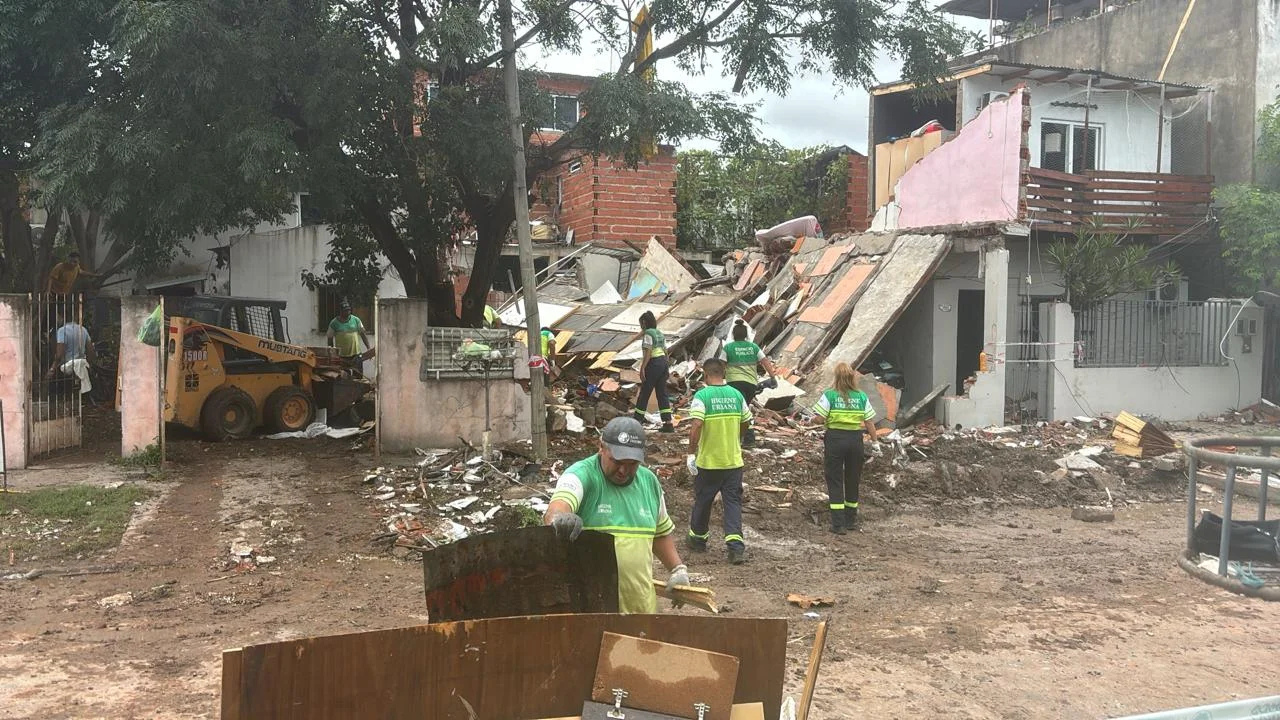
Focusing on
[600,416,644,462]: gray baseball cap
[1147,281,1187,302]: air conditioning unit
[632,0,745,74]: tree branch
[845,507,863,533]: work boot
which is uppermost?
[632,0,745,74]: tree branch

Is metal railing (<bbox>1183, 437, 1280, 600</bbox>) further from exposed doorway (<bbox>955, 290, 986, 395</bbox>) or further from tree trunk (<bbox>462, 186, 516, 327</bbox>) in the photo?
exposed doorway (<bbox>955, 290, 986, 395</bbox>)

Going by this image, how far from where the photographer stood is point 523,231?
415 inches

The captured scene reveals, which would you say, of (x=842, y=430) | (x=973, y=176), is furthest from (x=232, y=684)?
(x=973, y=176)

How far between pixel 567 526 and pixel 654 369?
8994 mm

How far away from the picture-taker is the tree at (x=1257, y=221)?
1719cm

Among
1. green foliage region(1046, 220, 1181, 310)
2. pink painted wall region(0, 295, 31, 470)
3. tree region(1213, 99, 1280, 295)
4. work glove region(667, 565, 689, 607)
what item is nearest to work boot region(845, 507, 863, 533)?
work glove region(667, 565, 689, 607)

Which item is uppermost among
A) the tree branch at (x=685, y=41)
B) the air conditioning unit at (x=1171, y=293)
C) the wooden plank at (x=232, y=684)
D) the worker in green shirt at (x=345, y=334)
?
A: the tree branch at (x=685, y=41)

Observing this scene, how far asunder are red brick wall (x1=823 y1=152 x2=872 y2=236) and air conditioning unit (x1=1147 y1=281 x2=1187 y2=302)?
→ 19.3ft

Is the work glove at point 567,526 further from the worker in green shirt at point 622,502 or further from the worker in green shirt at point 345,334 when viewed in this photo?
the worker in green shirt at point 345,334

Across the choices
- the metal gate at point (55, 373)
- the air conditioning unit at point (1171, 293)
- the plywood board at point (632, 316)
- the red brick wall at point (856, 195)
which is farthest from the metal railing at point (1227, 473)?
the red brick wall at point (856, 195)

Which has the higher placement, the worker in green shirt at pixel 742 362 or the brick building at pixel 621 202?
the brick building at pixel 621 202

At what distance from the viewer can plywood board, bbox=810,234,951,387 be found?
49.1 feet

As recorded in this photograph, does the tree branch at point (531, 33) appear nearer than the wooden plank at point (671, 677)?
No

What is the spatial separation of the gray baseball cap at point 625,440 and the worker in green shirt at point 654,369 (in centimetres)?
840
